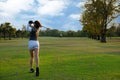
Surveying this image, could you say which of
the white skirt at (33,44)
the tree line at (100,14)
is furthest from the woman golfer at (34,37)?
the tree line at (100,14)

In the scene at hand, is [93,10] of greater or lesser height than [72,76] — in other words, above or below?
above

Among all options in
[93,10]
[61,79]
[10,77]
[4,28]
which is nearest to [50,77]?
[61,79]

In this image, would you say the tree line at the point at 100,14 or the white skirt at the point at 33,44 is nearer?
the white skirt at the point at 33,44

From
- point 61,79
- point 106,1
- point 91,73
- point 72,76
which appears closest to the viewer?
point 61,79

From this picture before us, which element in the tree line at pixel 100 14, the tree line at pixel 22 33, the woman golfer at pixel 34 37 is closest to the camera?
the woman golfer at pixel 34 37

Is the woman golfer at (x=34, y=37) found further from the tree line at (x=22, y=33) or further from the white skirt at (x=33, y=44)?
the tree line at (x=22, y=33)

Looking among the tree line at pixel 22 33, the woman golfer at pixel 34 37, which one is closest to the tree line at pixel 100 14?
the tree line at pixel 22 33

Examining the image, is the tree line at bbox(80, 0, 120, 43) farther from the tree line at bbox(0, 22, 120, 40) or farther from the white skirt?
the white skirt

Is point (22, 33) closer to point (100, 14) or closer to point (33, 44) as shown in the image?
point (100, 14)

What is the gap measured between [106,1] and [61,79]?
6535 cm

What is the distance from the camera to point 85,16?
77.6 metres

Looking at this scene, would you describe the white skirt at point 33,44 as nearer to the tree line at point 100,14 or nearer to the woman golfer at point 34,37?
the woman golfer at point 34,37

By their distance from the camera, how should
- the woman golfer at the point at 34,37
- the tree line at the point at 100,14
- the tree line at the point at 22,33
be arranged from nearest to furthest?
the woman golfer at the point at 34,37 < the tree line at the point at 100,14 < the tree line at the point at 22,33

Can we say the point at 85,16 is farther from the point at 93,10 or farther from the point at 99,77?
the point at 99,77
